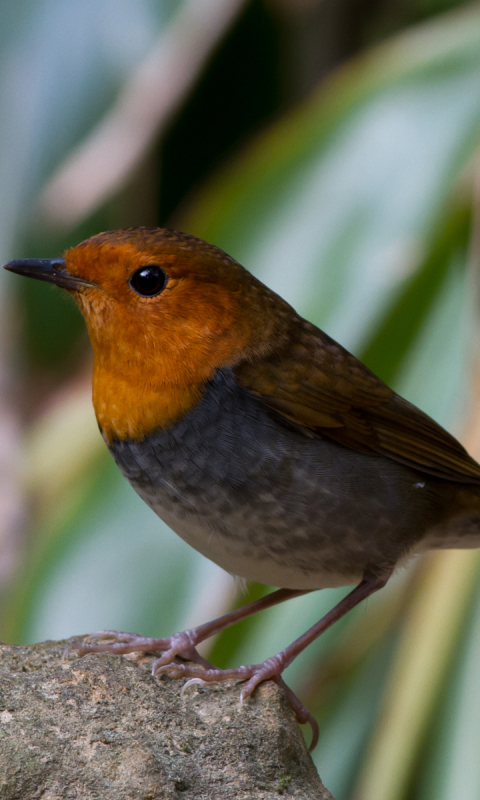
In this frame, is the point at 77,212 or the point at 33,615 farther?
the point at 77,212

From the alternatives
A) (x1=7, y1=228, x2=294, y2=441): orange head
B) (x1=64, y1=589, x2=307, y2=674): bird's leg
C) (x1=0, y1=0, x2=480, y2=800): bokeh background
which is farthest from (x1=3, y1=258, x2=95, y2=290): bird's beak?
(x1=0, y1=0, x2=480, y2=800): bokeh background

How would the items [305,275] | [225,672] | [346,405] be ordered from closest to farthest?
1. [225,672]
2. [346,405]
3. [305,275]

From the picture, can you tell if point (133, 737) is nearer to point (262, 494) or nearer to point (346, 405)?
point (262, 494)

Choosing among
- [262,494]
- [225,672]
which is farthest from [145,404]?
[225,672]

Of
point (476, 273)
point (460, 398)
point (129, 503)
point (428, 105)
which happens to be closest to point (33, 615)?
point (129, 503)

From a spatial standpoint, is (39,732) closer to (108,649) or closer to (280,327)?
(108,649)

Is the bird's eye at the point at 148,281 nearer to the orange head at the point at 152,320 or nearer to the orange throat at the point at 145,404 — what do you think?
the orange head at the point at 152,320
